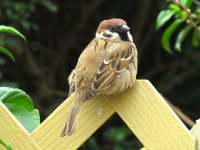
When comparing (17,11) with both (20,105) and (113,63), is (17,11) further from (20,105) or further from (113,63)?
(20,105)

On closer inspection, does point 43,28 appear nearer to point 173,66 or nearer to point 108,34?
point 173,66

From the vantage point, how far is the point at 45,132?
203 cm

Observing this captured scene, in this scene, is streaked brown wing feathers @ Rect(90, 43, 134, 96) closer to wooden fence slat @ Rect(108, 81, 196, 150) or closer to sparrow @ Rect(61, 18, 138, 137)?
sparrow @ Rect(61, 18, 138, 137)

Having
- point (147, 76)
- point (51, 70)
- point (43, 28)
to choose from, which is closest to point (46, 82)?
point (51, 70)

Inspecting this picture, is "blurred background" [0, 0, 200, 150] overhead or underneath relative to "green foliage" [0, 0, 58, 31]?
underneath

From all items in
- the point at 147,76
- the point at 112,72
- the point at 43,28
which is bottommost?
the point at 147,76

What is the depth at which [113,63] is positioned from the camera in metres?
2.69

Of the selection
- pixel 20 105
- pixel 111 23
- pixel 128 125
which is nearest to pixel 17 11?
pixel 111 23

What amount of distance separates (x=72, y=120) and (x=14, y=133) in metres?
0.20

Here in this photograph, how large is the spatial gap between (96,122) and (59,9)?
12.4 feet

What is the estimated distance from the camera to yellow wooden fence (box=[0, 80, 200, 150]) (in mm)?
1925

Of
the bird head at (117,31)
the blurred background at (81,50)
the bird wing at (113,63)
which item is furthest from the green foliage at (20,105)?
the blurred background at (81,50)

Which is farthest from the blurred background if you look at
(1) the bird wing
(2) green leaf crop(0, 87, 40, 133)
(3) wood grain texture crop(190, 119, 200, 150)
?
(3) wood grain texture crop(190, 119, 200, 150)

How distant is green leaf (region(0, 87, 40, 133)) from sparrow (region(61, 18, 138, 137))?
0.28 m
